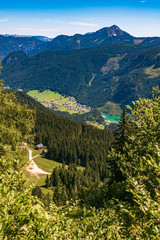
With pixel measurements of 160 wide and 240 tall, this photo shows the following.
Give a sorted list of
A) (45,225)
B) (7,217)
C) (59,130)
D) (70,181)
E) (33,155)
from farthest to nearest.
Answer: (59,130) < (33,155) < (70,181) < (45,225) < (7,217)

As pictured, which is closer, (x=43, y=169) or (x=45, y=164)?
(x=43, y=169)

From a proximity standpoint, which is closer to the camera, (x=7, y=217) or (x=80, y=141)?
(x=7, y=217)

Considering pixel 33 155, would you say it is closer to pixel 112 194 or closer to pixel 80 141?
pixel 80 141

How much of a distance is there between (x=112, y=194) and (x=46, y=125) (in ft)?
536

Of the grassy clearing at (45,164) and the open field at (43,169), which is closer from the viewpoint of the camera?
the open field at (43,169)

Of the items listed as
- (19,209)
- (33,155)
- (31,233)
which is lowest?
(33,155)

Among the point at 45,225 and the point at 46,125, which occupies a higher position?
the point at 45,225

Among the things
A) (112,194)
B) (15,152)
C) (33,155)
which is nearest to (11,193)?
(15,152)

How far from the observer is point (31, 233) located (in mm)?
6914

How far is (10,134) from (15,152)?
8.68 ft

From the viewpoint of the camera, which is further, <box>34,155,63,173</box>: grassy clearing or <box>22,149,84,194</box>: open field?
<box>34,155,63,173</box>: grassy clearing

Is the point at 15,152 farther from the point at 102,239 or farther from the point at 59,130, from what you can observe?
the point at 59,130

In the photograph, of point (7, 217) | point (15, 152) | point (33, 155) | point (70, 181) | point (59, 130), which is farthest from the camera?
point (59, 130)

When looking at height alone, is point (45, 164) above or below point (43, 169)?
below
